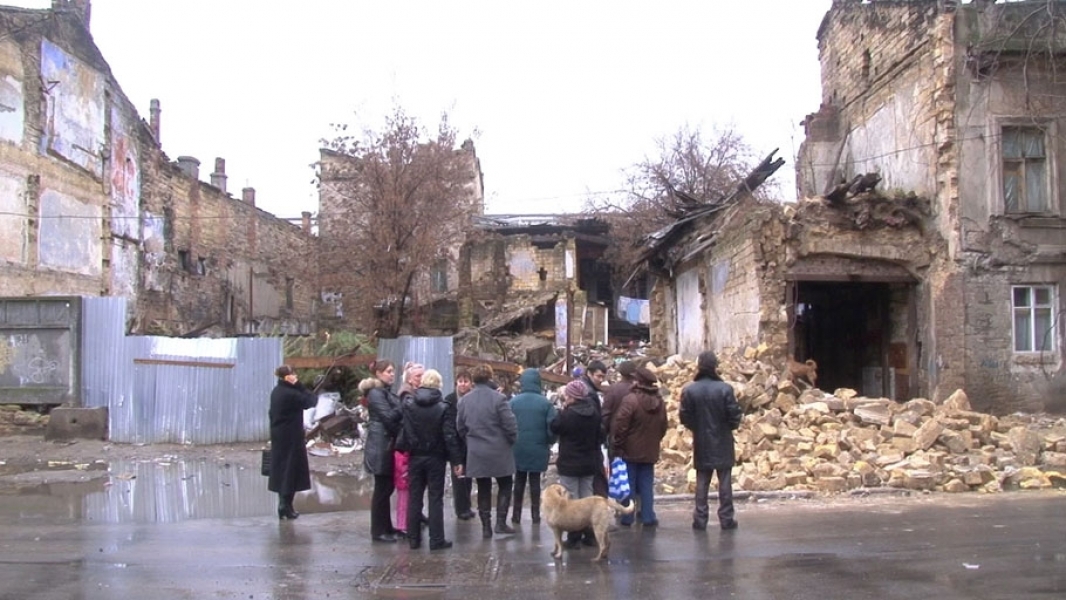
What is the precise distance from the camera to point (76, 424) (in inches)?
625

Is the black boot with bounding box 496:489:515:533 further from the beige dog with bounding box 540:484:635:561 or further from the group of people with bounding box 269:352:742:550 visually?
the beige dog with bounding box 540:484:635:561

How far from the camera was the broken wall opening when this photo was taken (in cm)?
1783

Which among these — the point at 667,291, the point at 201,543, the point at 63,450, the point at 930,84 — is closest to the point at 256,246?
the point at 667,291

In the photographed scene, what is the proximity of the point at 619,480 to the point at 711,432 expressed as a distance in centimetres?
104

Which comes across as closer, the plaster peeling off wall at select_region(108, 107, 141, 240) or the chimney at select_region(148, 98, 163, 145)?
the plaster peeling off wall at select_region(108, 107, 141, 240)

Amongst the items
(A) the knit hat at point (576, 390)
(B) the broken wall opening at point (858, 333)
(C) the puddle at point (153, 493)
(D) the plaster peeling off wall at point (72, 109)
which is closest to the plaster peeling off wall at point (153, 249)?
(D) the plaster peeling off wall at point (72, 109)

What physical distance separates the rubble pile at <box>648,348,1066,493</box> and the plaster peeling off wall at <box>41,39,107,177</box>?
16670 mm

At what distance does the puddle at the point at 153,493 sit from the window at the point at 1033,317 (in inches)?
498

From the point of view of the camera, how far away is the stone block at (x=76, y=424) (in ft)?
51.8

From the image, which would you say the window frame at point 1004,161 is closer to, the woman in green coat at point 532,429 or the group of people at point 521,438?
the group of people at point 521,438

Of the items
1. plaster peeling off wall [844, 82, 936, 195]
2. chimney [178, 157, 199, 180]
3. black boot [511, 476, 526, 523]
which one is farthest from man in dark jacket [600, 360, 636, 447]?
chimney [178, 157, 199, 180]

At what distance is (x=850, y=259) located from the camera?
17.2 meters

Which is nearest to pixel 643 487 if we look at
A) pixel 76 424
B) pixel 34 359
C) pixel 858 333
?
pixel 76 424

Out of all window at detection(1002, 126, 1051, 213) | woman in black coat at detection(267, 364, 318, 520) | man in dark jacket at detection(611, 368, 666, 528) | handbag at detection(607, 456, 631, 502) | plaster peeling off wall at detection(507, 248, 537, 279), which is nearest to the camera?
man in dark jacket at detection(611, 368, 666, 528)
